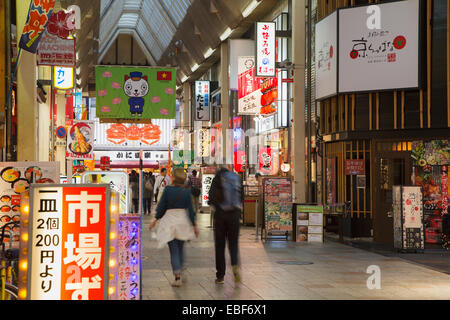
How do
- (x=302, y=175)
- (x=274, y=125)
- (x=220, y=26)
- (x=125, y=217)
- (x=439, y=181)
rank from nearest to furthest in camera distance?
(x=125, y=217)
(x=439, y=181)
(x=302, y=175)
(x=274, y=125)
(x=220, y=26)

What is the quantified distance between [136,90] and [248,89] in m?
10.5

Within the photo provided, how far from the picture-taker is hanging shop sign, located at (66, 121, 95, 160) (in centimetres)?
2369

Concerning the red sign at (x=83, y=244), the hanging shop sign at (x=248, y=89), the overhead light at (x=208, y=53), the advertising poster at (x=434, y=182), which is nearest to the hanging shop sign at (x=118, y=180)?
the red sign at (x=83, y=244)

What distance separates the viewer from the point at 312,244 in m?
17.3

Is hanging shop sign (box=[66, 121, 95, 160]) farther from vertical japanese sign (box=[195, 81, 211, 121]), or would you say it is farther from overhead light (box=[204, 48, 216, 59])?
vertical japanese sign (box=[195, 81, 211, 121])

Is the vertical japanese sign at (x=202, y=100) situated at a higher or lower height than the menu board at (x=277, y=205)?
higher

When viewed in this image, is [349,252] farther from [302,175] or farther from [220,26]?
[220,26]

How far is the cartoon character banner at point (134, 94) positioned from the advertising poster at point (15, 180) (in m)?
6.19

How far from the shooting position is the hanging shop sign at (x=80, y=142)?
2369 centimetres

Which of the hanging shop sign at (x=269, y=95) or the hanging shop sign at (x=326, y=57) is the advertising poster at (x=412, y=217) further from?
the hanging shop sign at (x=269, y=95)

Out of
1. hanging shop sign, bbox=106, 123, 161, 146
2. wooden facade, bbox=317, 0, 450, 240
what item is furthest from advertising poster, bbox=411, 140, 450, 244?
hanging shop sign, bbox=106, 123, 161, 146

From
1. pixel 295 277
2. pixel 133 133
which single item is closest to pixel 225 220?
pixel 295 277

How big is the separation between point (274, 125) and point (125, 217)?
22.1m

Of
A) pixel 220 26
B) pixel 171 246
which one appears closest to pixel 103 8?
pixel 220 26
